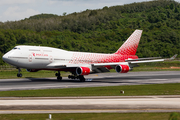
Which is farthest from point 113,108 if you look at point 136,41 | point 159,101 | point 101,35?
point 101,35

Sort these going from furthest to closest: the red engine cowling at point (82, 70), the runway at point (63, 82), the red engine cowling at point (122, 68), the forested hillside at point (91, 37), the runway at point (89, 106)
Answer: the forested hillside at point (91, 37) < the red engine cowling at point (122, 68) < the red engine cowling at point (82, 70) < the runway at point (63, 82) < the runway at point (89, 106)

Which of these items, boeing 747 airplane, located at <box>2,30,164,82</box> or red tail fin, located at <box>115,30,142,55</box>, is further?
red tail fin, located at <box>115,30,142,55</box>

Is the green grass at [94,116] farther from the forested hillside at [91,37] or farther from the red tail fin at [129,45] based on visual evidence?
the forested hillside at [91,37]

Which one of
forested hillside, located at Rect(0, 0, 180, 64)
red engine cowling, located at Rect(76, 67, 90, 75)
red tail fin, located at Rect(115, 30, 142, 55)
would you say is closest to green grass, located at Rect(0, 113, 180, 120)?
red engine cowling, located at Rect(76, 67, 90, 75)

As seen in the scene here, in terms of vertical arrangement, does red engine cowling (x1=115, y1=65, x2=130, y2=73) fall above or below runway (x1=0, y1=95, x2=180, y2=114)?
below

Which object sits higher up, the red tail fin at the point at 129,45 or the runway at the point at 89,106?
the red tail fin at the point at 129,45

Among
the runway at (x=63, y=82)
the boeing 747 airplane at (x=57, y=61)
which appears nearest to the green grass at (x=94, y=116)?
the runway at (x=63, y=82)

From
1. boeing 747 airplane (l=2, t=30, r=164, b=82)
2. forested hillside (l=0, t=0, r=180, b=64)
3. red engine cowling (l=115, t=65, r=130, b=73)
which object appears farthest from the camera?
forested hillside (l=0, t=0, r=180, b=64)

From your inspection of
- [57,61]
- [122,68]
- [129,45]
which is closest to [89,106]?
[122,68]

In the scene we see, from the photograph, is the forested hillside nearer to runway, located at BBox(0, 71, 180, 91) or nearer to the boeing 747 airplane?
runway, located at BBox(0, 71, 180, 91)

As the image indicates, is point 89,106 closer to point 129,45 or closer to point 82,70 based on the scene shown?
point 82,70

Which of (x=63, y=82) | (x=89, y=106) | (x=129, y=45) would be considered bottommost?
(x=63, y=82)

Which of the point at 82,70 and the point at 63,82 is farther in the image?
the point at 82,70

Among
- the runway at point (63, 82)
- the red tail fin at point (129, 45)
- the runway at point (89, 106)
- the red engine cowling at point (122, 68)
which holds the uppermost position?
the red tail fin at point (129, 45)
